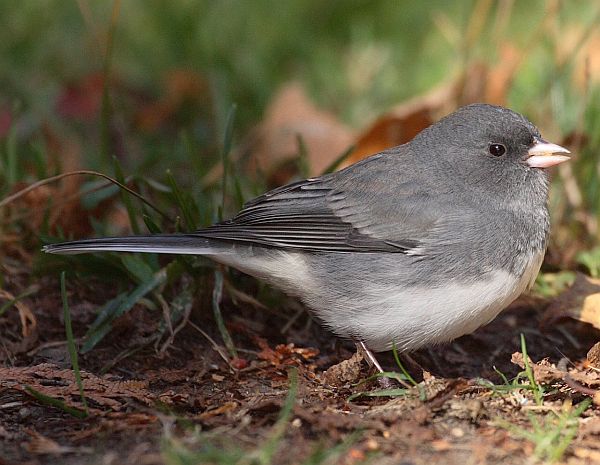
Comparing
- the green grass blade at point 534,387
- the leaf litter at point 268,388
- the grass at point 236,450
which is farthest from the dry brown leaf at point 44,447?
the green grass blade at point 534,387

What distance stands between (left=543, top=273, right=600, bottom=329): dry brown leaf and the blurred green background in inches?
32.5

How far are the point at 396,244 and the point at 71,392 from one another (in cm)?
111

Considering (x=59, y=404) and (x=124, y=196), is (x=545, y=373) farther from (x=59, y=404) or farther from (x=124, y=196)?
(x=124, y=196)

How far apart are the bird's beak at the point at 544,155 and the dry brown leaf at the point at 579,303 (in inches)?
17.5

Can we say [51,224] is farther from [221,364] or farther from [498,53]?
[498,53]

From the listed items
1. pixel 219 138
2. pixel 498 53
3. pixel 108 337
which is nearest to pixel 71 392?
pixel 108 337

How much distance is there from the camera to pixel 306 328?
3.29 meters

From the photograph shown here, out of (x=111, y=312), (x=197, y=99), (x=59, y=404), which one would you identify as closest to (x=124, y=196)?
(x=111, y=312)

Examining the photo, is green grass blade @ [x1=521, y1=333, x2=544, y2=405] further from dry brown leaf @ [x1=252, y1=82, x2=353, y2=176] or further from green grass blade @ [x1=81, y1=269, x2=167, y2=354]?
dry brown leaf @ [x1=252, y1=82, x2=353, y2=176]

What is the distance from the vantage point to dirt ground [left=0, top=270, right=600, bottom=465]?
2141 mm

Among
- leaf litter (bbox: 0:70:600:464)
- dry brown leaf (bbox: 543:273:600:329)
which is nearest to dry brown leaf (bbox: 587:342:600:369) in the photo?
leaf litter (bbox: 0:70:600:464)

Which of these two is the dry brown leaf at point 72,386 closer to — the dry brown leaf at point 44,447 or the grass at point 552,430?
the dry brown leaf at point 44,447

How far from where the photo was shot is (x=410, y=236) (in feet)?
9.43

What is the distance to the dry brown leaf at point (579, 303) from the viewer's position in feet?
9.78
